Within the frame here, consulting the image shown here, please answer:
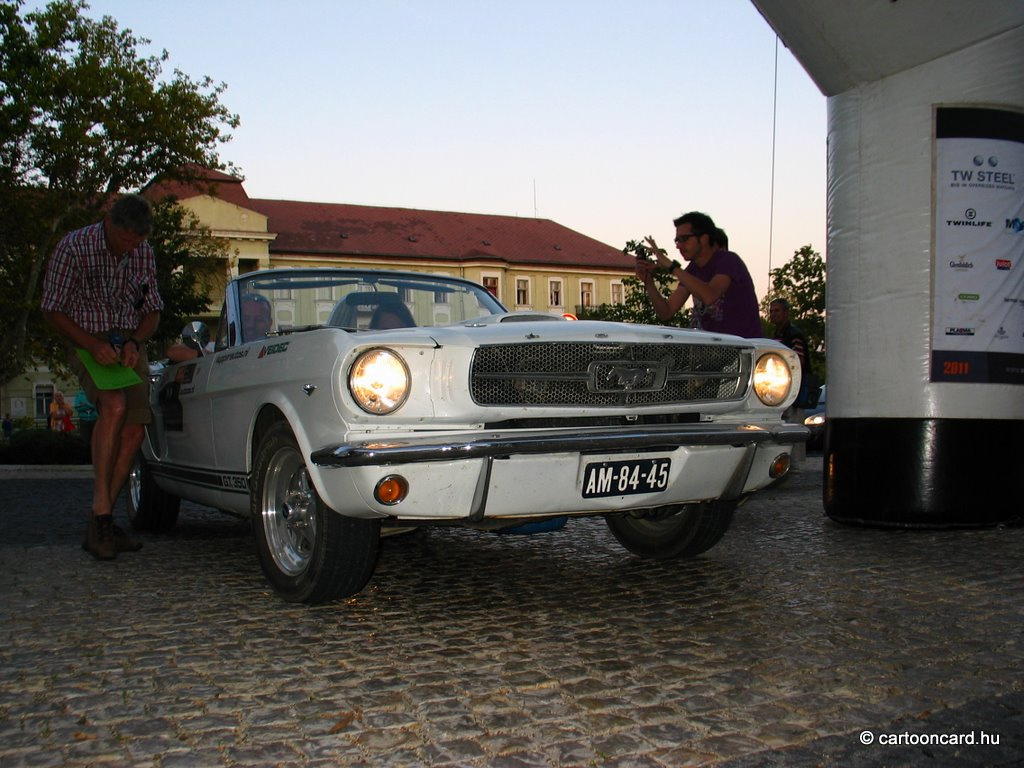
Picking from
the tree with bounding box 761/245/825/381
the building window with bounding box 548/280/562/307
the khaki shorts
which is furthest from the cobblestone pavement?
the building window with bounding box 548/280/562/307

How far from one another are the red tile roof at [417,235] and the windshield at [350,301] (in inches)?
2116

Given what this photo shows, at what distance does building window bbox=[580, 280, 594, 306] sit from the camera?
67.9m

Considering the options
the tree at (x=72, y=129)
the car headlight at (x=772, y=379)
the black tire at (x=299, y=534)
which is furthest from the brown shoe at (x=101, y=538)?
the tree at (x=72, y=129)

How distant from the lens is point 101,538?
550 cm

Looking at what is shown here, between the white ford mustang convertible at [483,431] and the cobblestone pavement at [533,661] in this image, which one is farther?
the white ford mustang convertible at [483,431]

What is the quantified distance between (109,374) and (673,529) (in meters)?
3.07

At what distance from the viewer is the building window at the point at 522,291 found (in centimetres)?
6525

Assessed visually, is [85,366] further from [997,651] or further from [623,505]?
[997,651]

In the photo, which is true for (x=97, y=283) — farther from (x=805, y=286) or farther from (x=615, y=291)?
(x=615, y=291)

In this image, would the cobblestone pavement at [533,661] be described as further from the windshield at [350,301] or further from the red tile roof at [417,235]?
the red tile roof at [417,235]

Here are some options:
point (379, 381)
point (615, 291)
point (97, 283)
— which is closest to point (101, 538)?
point (97, 283)

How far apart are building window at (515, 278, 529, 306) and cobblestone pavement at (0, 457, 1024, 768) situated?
5999 cm

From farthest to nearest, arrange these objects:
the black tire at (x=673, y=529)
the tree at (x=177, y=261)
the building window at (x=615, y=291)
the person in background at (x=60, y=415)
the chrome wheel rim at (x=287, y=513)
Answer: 1. the building window at (x=615, y=291)
2. the person in background at (x=60, y=415)
3. the tree at (x=177, y=261)
4. the black tire at (x=673, y=529)
5. the chrome wheel rim at (x=287, y=513)

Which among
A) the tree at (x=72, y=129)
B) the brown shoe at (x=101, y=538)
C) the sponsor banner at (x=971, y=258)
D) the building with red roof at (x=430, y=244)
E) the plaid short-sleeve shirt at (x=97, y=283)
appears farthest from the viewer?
the building with red roof at (x=430, y=244)
